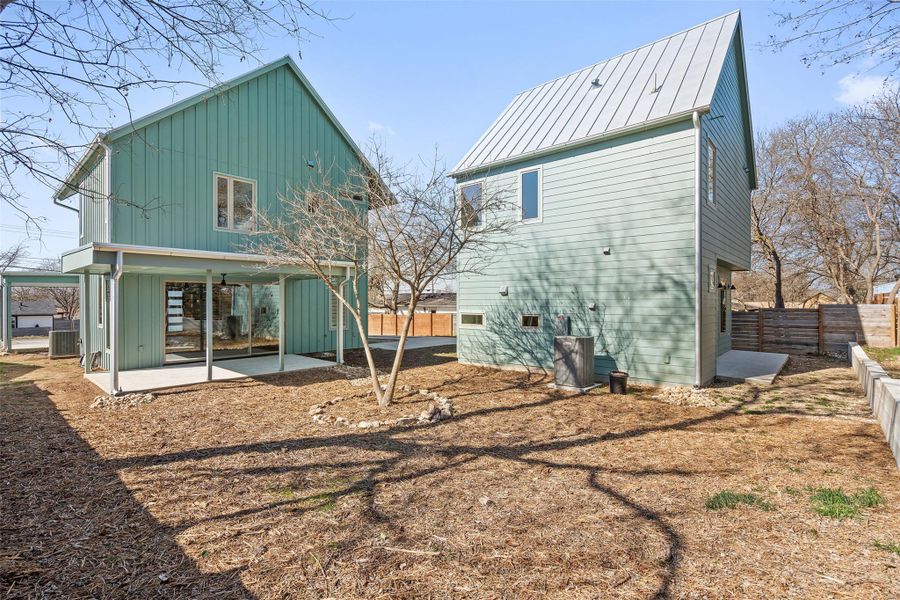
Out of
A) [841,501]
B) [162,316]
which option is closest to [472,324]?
[162,316]

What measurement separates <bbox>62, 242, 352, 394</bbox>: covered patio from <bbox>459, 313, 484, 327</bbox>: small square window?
317cm

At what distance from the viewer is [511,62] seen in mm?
10602

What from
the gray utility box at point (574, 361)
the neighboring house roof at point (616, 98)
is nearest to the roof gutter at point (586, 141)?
the neighboring house roof at point (616, 98)

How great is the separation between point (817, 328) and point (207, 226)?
17903 mm

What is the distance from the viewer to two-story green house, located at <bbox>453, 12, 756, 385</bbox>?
802 centimetres

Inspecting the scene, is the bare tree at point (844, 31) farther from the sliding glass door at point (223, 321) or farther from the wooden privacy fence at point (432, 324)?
the wooden privacy fence at point (432, 324)

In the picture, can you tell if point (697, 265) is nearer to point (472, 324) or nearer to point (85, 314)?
point (472, 324)

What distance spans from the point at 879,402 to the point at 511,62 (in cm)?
966

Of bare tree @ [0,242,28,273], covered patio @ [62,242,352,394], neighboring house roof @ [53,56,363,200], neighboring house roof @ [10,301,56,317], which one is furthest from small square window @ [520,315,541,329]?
neighboring house roof @ [10,301,56,317]

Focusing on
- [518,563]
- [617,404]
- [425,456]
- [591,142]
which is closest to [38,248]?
[425,456]

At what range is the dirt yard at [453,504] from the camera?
8.70 feet

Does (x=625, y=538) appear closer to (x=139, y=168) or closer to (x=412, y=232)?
(x=412, y=232)

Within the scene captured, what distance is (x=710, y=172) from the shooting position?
888cm

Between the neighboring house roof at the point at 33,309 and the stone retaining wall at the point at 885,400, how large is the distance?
39.7m
